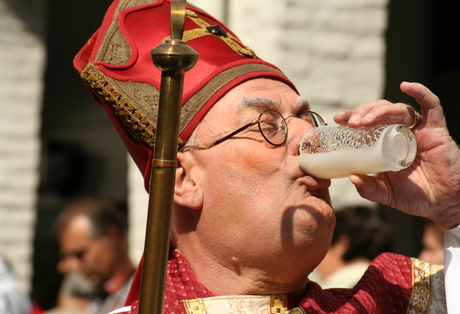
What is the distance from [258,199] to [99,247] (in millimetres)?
2697

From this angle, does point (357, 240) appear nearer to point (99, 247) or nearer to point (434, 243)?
point (434, 243)

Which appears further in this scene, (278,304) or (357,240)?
(357,240)

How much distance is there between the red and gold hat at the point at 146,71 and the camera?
2.08 m

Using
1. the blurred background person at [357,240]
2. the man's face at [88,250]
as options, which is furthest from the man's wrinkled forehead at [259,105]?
the man's face at [88,250]

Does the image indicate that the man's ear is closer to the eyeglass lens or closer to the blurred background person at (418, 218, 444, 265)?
the eyeglass lens

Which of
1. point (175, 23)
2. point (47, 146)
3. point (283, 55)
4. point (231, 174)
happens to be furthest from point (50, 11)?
point (175, 23)

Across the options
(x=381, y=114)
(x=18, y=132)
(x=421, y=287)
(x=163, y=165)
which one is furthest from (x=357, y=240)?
(x=18, y=132)

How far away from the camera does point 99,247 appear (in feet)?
14.2

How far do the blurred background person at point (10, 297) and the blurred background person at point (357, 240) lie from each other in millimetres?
1917

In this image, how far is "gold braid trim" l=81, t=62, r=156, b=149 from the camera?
206 centimetres

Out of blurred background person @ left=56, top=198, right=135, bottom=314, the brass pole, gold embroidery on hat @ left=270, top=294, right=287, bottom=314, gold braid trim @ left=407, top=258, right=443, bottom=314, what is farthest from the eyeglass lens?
blurred background person @ left=56, top=198, right=135, bottom=314

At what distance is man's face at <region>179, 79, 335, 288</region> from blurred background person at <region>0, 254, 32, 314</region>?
1905 millimetres

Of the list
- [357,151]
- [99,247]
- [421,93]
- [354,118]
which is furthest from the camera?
[99,247]

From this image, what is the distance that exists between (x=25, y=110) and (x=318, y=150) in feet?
12.9
